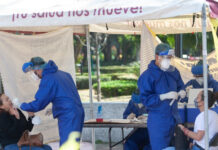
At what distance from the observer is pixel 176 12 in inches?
153

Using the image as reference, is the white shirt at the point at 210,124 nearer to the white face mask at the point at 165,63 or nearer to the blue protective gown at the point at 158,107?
the blue protective gown at the point at 158,107

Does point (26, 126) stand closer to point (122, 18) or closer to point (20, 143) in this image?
point (20, 143)

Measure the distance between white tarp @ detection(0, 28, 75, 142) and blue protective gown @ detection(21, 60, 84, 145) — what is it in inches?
54.4

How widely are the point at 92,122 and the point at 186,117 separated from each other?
A: 124 cm

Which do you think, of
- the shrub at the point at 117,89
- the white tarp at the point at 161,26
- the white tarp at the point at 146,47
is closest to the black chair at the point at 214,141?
the white tarp at the point at 146,47

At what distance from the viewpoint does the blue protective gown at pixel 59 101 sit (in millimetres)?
4617

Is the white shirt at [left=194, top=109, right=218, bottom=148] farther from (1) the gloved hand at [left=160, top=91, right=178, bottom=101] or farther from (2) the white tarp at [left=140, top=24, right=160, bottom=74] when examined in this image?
(2) the white tarp at [left=140, top=24, right=160, bottom=74]

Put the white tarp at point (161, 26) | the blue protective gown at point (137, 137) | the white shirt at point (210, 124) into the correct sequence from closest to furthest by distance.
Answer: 1. the white shirt at point (210, 124)
2. the blue protective gown at point (137, 137)
3. the white tarp at point (161, 26)

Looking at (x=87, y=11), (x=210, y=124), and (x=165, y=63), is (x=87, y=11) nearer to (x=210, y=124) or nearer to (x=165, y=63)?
(x=165, y=63)

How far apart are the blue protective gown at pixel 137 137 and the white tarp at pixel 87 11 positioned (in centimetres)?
206

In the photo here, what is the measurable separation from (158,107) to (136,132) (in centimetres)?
154

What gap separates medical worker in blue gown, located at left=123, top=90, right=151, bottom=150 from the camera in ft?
19.4

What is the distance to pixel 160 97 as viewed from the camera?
4.52 meters

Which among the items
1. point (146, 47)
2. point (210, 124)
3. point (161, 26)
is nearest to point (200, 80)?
point (146, 47)
